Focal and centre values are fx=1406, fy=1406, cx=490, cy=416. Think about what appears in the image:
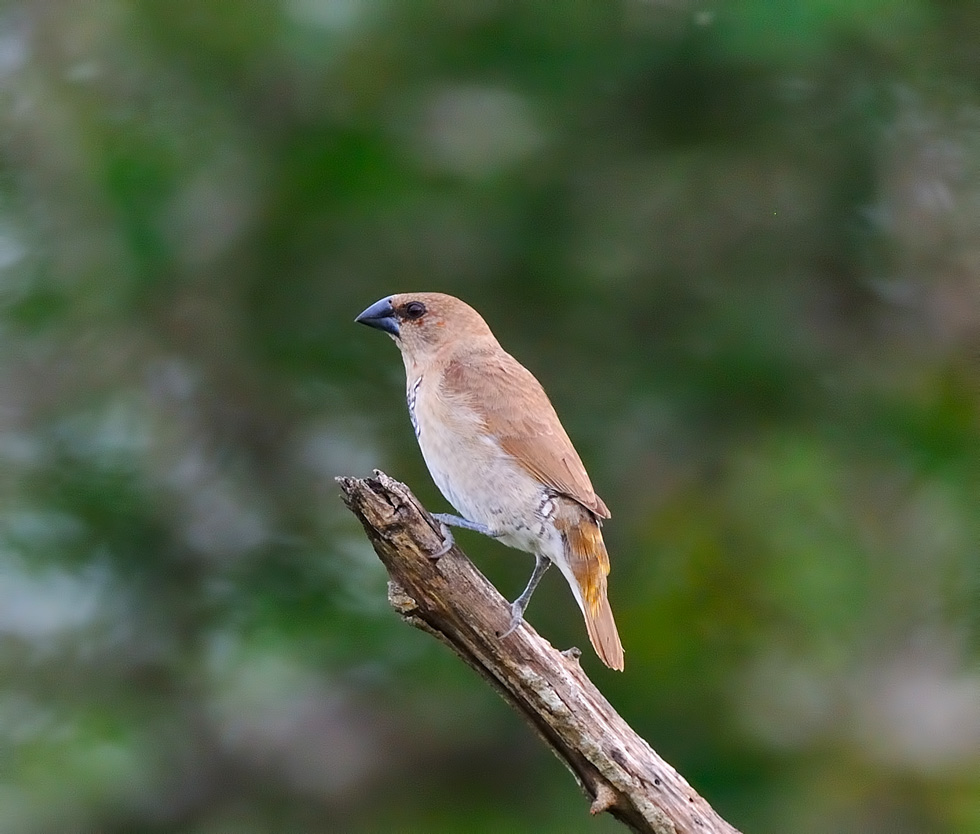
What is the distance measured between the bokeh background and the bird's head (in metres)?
1.06

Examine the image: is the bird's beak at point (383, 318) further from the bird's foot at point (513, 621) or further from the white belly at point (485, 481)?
the bird's foot at point (513, 621)

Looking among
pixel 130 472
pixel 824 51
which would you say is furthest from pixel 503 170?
pixel 130 472

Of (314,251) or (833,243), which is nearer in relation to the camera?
(314,251)

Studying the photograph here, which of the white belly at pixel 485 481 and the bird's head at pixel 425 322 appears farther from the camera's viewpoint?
the bird's head at pixel 425 322

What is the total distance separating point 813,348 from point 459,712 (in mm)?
2240

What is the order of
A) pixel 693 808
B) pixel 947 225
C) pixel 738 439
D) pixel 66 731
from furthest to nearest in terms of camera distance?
1. pixel 947 225
2. pixel 738 439
3. pixel 66 731
4. pixel 693 808

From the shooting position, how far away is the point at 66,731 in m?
5.72

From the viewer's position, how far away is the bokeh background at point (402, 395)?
5.86m

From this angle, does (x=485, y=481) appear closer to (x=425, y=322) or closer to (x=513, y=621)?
(x=513, y=621)

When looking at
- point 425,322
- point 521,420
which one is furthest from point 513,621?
point 425,322

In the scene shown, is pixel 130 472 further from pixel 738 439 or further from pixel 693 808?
pixel 693 808

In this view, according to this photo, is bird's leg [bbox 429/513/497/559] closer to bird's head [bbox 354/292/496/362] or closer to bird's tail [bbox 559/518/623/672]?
bird's tail [bbox 559/518/623/672]

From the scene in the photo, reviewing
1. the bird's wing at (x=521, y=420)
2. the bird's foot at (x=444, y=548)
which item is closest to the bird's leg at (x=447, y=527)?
the bird's foot at (x=444, y=548)

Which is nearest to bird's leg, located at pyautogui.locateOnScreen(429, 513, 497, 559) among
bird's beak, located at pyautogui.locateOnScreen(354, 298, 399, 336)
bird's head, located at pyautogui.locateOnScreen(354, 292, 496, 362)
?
bird's head, located at pyautogui.locateOnScreen(354, 292, 496, 362)
